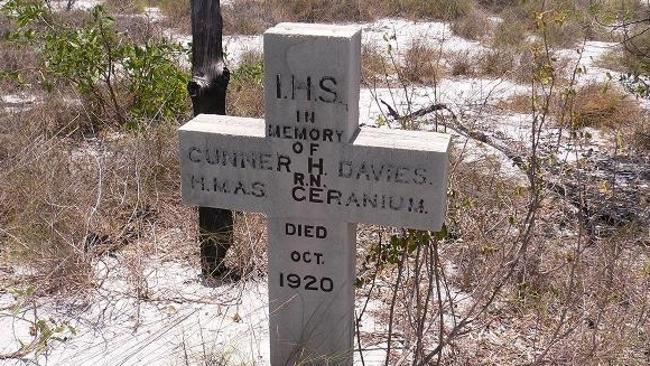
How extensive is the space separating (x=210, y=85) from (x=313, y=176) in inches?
55.0

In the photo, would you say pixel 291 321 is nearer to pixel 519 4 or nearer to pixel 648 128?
pixel 648 128

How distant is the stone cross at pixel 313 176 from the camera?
235cm

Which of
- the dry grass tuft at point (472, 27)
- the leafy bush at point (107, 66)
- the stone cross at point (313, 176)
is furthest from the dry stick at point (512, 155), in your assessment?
Answer: the dry grass tuft at point (472, 27)

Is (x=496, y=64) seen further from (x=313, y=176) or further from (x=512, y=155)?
(x=313, y=176)

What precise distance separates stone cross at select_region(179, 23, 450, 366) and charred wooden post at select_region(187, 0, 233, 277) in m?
0.92

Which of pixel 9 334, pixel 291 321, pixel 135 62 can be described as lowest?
pixel 9 334

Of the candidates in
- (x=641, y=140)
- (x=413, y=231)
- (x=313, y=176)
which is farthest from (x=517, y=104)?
(x=313, y=176)

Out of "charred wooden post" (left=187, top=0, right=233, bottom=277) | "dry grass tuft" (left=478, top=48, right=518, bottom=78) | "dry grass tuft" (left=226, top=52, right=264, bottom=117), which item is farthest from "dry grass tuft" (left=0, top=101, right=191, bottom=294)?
"dry grass tuft" (left=478, top=48, right=518, bottom=78)

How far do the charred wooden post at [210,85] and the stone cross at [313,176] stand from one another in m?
0.92

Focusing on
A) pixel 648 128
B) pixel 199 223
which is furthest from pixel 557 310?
pixel 648 128

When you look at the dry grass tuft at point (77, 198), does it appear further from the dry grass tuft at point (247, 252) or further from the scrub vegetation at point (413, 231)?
the dry grass tuft at point (247, 252)

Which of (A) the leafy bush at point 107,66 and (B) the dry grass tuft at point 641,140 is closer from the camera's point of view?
(A) the leafy bush at point 107,66

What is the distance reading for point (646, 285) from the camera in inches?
130

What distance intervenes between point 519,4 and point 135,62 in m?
8.38
